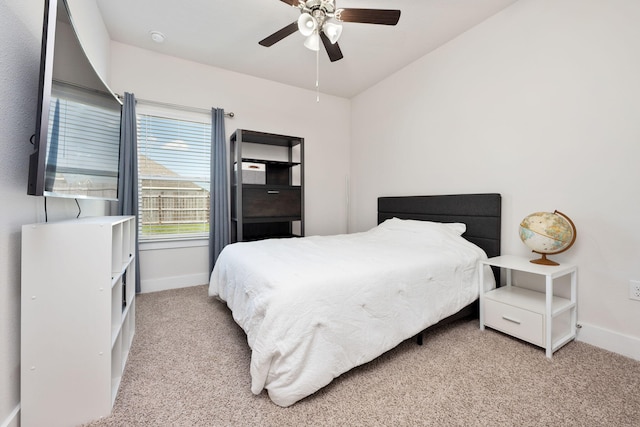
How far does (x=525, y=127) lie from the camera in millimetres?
2266

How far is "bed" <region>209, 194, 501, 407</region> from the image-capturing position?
1.34 meters

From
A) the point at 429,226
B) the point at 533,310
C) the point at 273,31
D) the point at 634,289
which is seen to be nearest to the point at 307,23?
the point at 273,31

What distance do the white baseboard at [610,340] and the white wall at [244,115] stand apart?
294 centimetres

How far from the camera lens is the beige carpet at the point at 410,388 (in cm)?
126

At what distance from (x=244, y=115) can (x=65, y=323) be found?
298 centimetres

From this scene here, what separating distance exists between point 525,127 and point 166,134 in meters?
3.67

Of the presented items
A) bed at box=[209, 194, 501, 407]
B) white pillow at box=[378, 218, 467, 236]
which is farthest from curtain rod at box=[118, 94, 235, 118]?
white pillow at box=[378, 218, 467, 236]

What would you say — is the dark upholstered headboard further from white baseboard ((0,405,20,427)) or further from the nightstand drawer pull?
white baseboard ((0,405,20,427))

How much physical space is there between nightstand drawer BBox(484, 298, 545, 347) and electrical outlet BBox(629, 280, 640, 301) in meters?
0.61

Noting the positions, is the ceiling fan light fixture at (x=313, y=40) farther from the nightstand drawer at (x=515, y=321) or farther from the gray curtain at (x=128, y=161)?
the nightstand drawer at (x=515, y=321)

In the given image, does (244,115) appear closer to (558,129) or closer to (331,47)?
(331,47)

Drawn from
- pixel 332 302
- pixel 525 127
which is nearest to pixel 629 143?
pixel 525 127

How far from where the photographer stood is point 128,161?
9.36 feet

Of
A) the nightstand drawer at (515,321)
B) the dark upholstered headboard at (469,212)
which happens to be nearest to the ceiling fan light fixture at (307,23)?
the dark upholstered headboard at (469,212)
